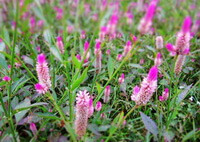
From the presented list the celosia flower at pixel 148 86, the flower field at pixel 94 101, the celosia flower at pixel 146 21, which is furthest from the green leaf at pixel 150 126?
the celosia flower at pixel 146 21

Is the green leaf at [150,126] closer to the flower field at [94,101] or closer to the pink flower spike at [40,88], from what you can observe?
the flower field at [94,101]

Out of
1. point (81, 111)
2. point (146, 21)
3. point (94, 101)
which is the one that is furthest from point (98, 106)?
point (146, 21)

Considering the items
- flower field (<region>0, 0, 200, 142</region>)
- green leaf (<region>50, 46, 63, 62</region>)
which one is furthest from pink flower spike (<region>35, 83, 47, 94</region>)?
green leaf (<region>50, 46, 63, 62</region>)

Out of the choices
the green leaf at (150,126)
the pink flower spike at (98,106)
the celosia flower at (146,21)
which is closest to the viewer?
the celosia flower at (146,21)

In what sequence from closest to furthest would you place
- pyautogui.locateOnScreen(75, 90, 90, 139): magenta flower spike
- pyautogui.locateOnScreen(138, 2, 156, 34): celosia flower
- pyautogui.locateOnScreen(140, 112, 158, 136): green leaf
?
1. pyautogui.locateOnScreen(138, 2, 156, 34): celosia flower
2. pyautogui.locateOnScreen(75, 90, 90, 139): magenta flower spike
3. pyautogui.locateOnScreen(140, 112, 158, 136): green leaf

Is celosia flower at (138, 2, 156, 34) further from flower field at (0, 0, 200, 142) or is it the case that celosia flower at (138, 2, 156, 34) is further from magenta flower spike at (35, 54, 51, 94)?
magenta flower spike at (35, 54, 51, 94)

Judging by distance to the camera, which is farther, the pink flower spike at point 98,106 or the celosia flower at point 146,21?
the pink flower spike at point 98,106

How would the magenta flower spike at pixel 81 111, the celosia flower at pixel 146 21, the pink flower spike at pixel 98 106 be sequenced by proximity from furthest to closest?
the pink flower spike at pixel 98 106
the magenta flower spike at pixel 81 111
the celosia flower at pixel 146 21

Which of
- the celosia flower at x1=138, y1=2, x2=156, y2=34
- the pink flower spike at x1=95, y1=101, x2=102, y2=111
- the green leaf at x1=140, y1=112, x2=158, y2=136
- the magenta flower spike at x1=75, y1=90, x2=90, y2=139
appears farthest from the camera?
the pink flower spike at x1=95, y1=101, x2=102, y2=111

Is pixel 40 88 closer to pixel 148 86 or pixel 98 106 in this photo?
pixel 98 106
